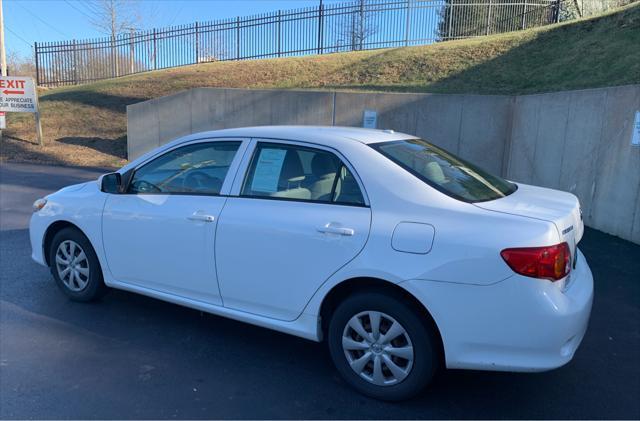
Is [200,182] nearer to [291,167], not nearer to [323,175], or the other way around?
[291,167]

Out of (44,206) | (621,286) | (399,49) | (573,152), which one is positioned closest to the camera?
(44,206)

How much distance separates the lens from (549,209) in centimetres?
309

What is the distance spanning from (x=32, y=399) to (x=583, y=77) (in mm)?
11869

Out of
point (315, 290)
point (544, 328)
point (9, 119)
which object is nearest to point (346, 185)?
point (315, 290)

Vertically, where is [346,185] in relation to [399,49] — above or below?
below

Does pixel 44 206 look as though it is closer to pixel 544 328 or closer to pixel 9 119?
pixel 544 328

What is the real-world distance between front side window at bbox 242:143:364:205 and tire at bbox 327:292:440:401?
636 millimetres

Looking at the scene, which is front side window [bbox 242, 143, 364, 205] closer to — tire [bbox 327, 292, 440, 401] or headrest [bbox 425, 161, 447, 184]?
headrest [bbox 425, 161, 447, 184]

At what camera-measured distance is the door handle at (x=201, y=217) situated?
11.8ft

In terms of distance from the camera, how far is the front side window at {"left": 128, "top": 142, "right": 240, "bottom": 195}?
12.5ft

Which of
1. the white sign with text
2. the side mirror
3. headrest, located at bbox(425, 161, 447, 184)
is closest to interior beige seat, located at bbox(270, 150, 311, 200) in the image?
headrest, located at bbox(425, 161, 447, 184)

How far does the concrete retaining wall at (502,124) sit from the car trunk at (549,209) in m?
3.91

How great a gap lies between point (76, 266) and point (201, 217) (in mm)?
1594

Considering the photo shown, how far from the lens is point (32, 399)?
3105 mm
